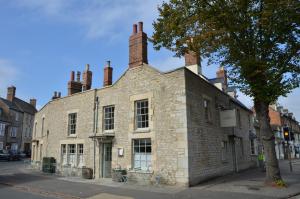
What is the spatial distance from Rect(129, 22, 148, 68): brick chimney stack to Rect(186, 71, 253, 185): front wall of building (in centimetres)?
340

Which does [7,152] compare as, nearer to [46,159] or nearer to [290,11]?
[46,159]

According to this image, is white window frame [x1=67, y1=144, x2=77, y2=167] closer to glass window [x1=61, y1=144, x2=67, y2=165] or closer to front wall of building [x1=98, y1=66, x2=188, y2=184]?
glass window [x1=61, y1=144, x2=67, y2=165]

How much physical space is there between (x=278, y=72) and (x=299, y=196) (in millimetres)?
5877

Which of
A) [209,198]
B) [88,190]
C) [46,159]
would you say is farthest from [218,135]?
[46,159]

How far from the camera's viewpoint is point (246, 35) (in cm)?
1388

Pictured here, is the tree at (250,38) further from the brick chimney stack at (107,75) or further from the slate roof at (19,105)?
the slate roof at (19,105)

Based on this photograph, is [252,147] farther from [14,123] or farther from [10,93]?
[10,93]

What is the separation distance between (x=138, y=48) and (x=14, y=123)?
133ft

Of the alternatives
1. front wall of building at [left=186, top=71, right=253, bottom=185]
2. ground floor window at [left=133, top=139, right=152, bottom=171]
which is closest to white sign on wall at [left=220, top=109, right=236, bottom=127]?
front wall of building at [left=186, top=71, right=253, bottom=185]

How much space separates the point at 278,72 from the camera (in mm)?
13469

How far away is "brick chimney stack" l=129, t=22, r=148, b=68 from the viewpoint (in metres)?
17.1

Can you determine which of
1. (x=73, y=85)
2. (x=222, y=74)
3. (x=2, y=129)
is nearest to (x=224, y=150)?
(x=222, y=74)

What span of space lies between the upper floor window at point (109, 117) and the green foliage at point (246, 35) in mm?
6240

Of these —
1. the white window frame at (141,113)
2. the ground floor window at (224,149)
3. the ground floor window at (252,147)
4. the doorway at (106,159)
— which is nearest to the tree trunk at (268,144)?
the ground floor window at (224,149)
